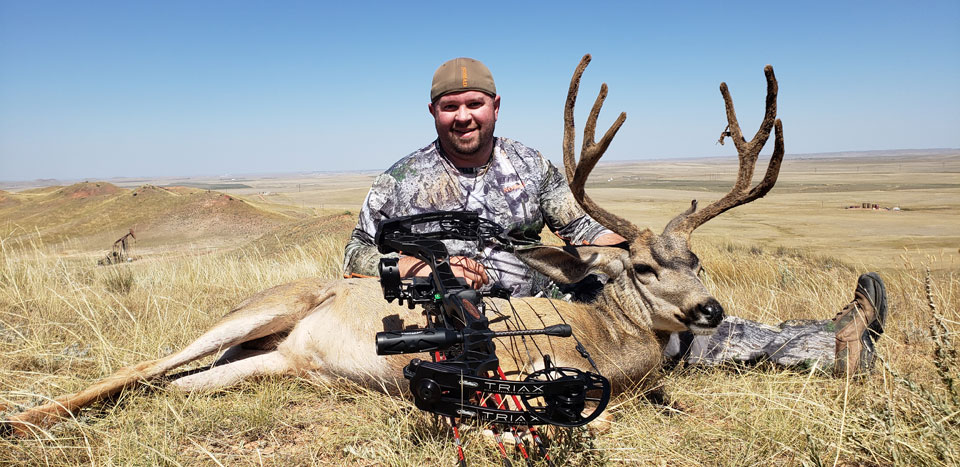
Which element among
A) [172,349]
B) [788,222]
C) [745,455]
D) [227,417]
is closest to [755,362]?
[745,455]

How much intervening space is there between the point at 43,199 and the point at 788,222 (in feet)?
85.2

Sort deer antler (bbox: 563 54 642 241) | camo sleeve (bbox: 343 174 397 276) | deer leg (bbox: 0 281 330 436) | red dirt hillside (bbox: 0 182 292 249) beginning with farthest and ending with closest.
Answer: red dirt hillside (bbox: 0 182 292 249) < camo sleeve (bbox: 343 174 397 276) < deer antler (bbox: 563 54 642 241) < deer leg (bbox: 0 281 330 436)

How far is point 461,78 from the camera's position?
4508 mm

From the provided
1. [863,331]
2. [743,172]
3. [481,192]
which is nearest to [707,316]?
[743,172]

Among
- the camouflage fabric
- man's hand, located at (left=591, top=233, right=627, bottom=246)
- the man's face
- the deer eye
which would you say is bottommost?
the camouflage fabric

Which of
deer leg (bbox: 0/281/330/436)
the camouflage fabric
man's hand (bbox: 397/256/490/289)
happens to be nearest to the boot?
the camouflage fabric

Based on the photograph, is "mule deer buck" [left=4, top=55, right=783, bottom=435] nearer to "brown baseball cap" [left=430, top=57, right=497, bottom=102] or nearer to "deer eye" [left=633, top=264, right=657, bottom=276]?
"deer eye" [left=633, top=264, right=657, bottom=276]

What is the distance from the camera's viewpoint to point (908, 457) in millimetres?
2176

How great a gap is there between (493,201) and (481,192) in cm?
13

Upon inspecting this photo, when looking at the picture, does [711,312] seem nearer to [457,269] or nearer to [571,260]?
[571,260]

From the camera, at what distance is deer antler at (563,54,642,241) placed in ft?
10.6

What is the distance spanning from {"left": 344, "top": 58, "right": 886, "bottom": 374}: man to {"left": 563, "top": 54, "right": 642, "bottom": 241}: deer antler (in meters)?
0.35

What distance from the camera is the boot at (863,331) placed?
3.45 m

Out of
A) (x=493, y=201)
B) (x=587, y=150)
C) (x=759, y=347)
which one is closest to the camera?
(x=587, y=150)
